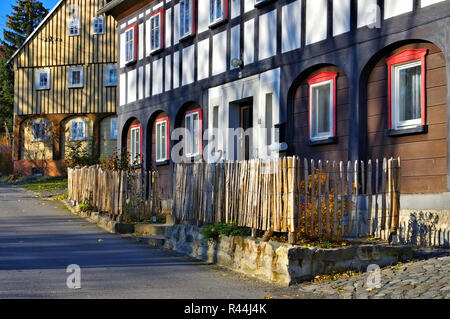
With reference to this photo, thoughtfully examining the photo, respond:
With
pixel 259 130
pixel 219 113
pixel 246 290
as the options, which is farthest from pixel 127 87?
pixel 246 290

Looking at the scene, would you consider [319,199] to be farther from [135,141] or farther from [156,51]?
[135,141]

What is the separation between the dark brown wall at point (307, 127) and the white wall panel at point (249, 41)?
2.03m

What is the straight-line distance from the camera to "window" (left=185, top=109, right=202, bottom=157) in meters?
20.0

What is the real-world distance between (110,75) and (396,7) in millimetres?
28608

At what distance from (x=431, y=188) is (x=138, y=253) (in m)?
5.24

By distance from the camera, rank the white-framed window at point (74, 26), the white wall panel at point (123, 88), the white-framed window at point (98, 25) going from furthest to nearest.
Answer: the white-framed window at point (74, 26) → the white-framed window at point (98, 25) → the white wall panel at point (123, 88)

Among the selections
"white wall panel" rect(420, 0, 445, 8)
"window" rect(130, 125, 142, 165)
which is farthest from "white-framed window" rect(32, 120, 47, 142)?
"white wall panel" rect(420, 0, 445, 8)

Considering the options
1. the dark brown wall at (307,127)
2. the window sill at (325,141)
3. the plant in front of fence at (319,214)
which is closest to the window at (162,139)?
the dark brown wall at (307,127)

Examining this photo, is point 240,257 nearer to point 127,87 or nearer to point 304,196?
point 304,196

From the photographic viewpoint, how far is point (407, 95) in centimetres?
1230

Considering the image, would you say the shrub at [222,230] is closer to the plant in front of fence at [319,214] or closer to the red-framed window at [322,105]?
the plant in front of fence at [319,214]

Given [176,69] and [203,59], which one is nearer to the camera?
[203,59]

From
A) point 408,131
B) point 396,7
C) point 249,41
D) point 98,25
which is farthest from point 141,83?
point 98,25

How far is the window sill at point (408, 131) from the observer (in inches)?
458
